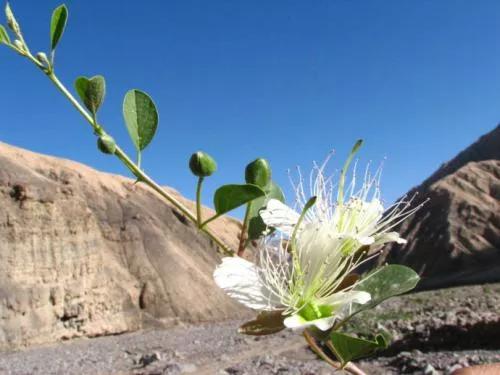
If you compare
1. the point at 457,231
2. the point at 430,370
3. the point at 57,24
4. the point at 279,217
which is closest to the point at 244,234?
the point at 279,217

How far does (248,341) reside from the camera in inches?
430

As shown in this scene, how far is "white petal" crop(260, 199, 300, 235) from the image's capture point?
577 mm

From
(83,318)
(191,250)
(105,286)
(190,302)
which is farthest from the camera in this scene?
(191,250)

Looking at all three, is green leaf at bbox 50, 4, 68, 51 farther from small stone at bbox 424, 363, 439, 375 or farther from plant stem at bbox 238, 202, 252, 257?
small stone at bbox 424, 363, 439, 375

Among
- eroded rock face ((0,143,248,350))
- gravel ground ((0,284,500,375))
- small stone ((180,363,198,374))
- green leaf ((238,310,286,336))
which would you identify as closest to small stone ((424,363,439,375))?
gravel ground ((0,284,500,375))

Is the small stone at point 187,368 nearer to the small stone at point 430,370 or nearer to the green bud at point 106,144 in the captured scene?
the small stone at point 430,370

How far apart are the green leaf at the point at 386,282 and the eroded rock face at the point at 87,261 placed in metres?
13.7

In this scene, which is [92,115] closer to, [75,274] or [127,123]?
[127,123]

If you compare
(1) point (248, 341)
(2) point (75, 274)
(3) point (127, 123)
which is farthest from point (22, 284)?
(3) point (127, 123)

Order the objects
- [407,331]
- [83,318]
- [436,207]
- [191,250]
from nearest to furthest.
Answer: [407,331] → [83,318] → [191,250] → [436,207]

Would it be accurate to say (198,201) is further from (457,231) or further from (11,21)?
(457,231)

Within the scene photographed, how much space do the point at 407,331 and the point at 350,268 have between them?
748 cm

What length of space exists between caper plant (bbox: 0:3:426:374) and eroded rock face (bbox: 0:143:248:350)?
44.7 ft

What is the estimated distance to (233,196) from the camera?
0.56m
